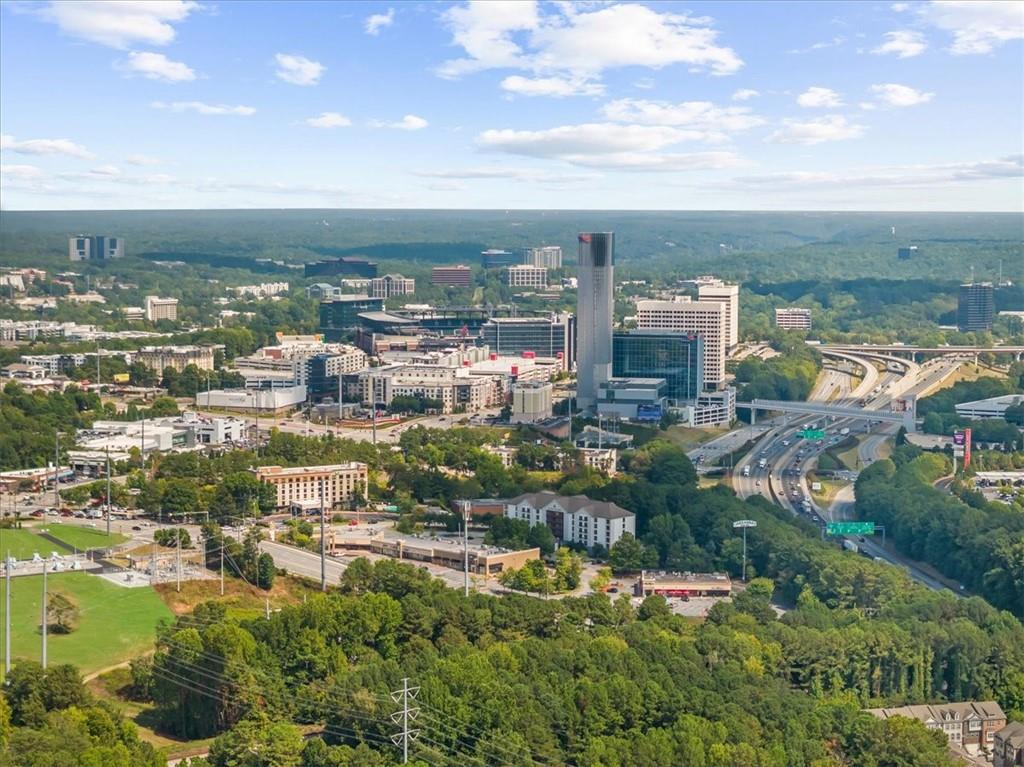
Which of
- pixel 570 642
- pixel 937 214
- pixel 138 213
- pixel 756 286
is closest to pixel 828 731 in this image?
pixel 570 642

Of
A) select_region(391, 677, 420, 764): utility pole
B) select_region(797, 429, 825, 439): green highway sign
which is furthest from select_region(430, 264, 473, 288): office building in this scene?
select_region(391, 677, 420, 764): utility pole

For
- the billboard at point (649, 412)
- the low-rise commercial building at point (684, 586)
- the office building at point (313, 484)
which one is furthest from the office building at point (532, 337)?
the low-rise commercial building at point (684, 586)

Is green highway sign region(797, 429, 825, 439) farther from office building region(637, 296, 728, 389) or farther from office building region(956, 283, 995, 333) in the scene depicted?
office building region(956, 283, 995, 333)

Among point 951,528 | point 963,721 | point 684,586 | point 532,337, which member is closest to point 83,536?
point 684,586

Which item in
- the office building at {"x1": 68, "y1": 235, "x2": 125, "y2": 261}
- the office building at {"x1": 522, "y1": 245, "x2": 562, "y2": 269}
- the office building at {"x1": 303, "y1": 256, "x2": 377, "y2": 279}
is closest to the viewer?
the office building at {"x1": 68, "y1": 235, "x2": 125, "y2": 261}

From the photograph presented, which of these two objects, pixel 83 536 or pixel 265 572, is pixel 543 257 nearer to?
pixel 83 536

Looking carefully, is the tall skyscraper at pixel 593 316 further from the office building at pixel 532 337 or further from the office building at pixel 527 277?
the office building at pixel 527 277

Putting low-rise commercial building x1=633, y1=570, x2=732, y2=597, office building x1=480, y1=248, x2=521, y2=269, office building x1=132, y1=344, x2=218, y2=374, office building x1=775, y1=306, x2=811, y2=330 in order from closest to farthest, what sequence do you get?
low-rise commercial building x1=633, y1=570, x2=732, y2=597 → office building x1=132, y1=344, x2=218, y2=374 → office building x1=775, y1=306, x2=811, y2=330 → office building x1=480, y1=248, x2=521, y2=269

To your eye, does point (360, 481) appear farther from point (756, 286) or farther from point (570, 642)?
point (756, 286)
